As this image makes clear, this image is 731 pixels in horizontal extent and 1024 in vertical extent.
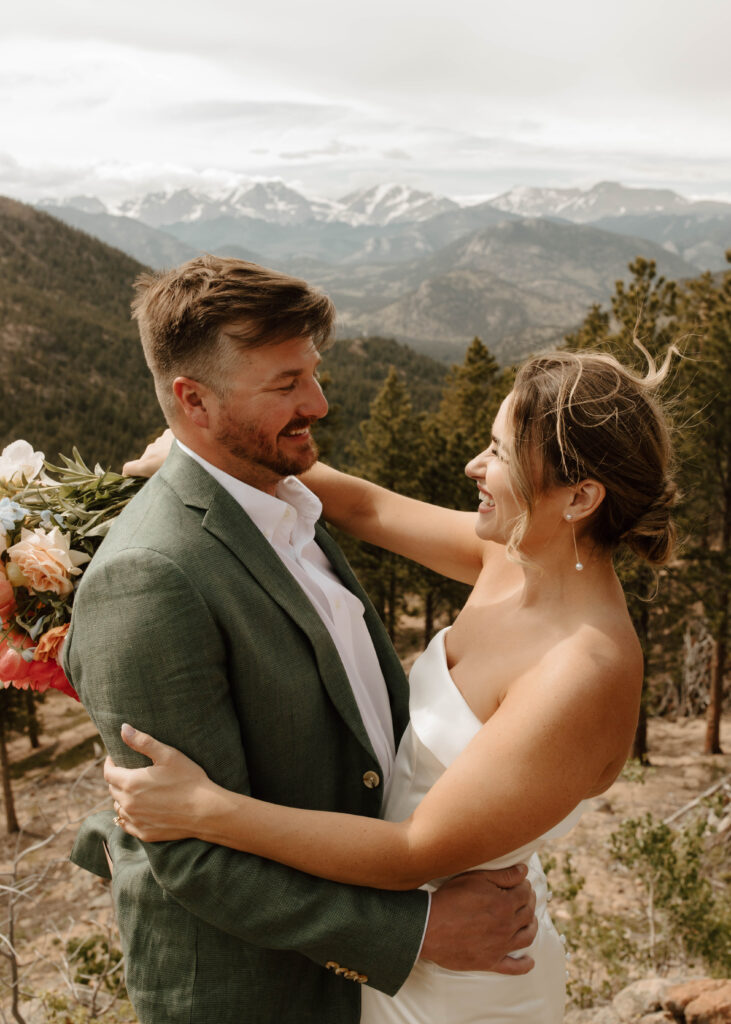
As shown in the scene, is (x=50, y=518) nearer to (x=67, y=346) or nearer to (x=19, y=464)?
(x=19, y=464)

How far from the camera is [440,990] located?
7.80ft

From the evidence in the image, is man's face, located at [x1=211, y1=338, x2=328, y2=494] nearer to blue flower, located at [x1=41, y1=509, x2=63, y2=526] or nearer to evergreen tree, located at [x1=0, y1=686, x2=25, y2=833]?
blue flower, located at [x1=41, y1=509, x2=63, y2=526]

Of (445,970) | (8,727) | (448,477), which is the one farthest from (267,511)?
(8,727)

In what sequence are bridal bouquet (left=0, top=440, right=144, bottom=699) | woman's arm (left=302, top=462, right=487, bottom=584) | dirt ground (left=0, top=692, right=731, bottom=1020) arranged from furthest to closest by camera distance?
dirt ground (left=0, top=692, right=731, bottom=1020) → woman's arm (left=302, top=462, right=487, bottom=584) → bridal bouquet (left=0, top=440, right=144, bottom=699)

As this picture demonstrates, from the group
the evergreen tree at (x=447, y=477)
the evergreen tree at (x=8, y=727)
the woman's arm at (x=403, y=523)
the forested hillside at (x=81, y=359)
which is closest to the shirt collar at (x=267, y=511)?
the woman's arm at (x=403, y=523)

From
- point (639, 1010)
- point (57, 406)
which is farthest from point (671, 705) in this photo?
point (57, 406)

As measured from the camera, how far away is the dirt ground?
11820 millimetres

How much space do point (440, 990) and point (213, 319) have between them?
7.24ft

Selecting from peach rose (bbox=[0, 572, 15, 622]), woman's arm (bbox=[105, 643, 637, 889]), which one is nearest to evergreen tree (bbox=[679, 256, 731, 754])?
woman's arm (bbox=[105, 643, 637, 889])

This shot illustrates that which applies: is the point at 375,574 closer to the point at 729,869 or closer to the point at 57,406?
the point at 729,869

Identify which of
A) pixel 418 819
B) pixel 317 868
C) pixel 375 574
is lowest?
pixel 375 574

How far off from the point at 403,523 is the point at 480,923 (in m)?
1.69

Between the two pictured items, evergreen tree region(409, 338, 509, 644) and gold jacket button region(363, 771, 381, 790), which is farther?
evergreen tree region(409, 338, 509, 644)

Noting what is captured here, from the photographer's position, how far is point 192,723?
204 centimetres
